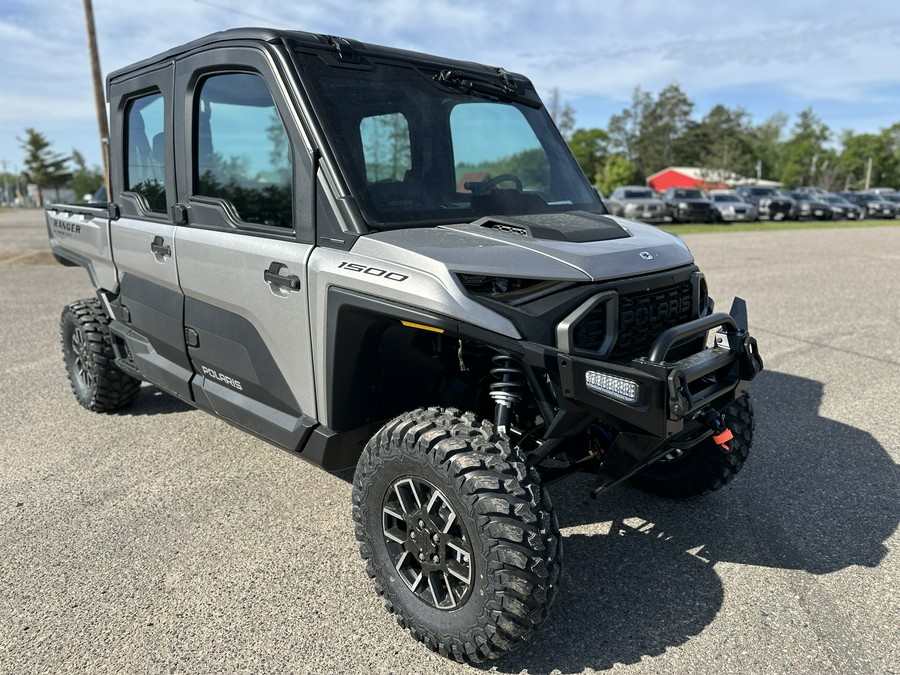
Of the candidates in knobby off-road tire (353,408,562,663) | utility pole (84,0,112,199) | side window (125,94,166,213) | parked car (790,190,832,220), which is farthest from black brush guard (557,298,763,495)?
parked car (790,190,832,220)

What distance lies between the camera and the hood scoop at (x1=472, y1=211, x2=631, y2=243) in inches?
115

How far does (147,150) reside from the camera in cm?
408

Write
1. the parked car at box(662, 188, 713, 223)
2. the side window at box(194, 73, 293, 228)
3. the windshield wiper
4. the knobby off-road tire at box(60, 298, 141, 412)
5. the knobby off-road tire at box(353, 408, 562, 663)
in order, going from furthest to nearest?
the parked car at box(662, 188, 713, 223), the knobby off-road tire at box(60, 298, 141, 412), the windshield wiper, the side window at box(194, 73, 293, 228), the knobby off-road tire at box(353, 408, 562, 663)

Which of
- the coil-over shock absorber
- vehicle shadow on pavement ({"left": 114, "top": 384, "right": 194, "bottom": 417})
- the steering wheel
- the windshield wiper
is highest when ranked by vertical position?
the windshield wiper

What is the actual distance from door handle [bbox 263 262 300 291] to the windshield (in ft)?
1.43

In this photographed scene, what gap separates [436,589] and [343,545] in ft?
2.82

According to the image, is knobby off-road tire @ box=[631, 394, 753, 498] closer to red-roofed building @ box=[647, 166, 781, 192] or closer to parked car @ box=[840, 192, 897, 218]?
parked car @ box=[840, 192, 897, 218]

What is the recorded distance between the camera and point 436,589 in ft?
8.82

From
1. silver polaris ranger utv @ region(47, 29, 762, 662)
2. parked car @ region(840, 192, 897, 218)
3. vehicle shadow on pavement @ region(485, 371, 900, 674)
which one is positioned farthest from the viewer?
parked car @ region(840, 192, 897, 218)

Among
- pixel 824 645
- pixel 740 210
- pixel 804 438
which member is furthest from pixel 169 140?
pixel 740 210

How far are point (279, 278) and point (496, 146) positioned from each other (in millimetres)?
1443

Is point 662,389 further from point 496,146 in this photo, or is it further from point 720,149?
point 720,149

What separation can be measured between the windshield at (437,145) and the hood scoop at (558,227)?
21 cm

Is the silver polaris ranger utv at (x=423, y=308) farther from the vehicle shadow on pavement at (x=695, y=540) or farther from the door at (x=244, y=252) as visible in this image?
the vehicle shadow on pavement at (x=695, y=540)
